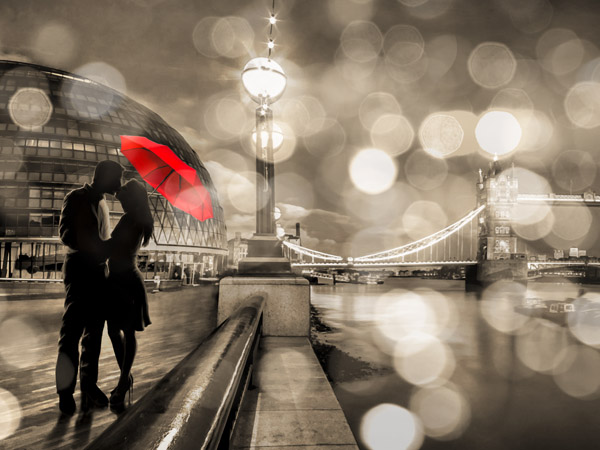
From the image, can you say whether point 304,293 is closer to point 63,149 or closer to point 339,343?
point 339,343

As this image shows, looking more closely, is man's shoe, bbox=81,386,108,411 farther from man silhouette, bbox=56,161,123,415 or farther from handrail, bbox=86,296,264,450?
handrail, bbox=86,296,264,450

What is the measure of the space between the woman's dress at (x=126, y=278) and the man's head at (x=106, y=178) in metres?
0.22

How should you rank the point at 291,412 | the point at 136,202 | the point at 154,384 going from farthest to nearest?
the point at 291,412
the point at 136,202
the point at 154,384

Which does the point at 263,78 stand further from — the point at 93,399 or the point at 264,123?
the point at 93,399

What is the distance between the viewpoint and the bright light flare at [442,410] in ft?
12.6

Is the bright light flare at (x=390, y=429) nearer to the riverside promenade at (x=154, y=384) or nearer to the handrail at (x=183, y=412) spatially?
the riverside promenade at (x=154, y=384)

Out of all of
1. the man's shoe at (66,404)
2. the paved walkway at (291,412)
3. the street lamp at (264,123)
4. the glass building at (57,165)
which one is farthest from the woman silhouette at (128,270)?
the glass building at (57,165)

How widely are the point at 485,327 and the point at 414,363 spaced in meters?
6.83

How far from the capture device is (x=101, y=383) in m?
3.92

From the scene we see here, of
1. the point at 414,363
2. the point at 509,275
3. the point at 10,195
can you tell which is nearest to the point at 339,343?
the point at 414,363

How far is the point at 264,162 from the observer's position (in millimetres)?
6262

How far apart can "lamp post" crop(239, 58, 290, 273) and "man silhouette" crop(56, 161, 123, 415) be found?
320 centimetres

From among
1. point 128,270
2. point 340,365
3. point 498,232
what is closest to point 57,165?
point 340,365

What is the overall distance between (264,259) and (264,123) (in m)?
2.31
